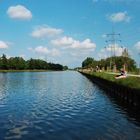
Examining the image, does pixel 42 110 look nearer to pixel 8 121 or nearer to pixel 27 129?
pixel 8 121

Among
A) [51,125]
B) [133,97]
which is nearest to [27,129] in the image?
[51,125]

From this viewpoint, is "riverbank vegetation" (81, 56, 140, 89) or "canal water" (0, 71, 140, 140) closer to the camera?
"canal water" (0, 71, 140, 140)

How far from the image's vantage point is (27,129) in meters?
20.9

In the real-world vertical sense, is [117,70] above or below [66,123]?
above

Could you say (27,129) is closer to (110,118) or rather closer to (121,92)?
(110,118)

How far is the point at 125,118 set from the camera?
26.4 m

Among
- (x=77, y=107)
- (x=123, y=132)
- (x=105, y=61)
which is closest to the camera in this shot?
(x=123, y=132)

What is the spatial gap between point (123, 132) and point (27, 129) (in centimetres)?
609

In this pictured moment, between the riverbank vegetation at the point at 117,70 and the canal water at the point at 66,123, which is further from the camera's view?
the riverbank vegetation at the point at 117,70

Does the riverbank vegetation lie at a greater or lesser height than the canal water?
greater

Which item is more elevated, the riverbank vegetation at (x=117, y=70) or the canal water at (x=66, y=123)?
the riverbank vegetation at (x=117, y=70)

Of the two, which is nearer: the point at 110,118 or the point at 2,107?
the point at 110,118

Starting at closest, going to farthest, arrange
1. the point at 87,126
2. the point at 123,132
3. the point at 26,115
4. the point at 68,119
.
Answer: the point at 123,132 → the point at 87,126 → the point at 68,119 → the point at 26,115

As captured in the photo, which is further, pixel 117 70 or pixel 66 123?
pixel 117 70
